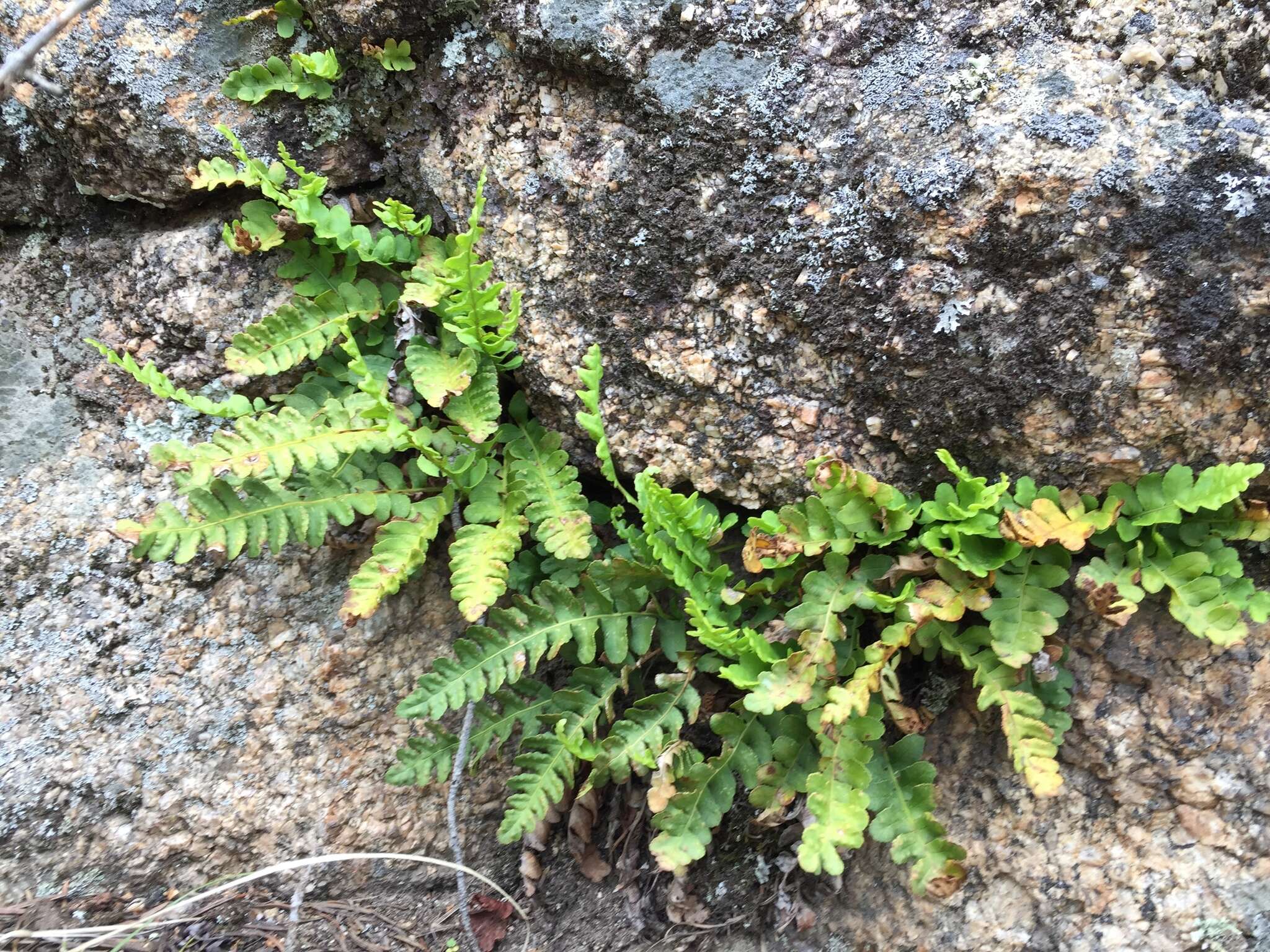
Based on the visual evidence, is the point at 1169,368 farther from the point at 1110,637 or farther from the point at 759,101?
the point at 759,101

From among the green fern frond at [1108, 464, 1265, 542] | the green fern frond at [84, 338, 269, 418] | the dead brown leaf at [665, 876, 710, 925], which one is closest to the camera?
→ the green fern frond at [1108, 464, 1265, 542]

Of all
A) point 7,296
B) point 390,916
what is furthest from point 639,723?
point 7,296

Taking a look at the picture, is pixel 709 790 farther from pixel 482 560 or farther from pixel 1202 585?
pixel 1202 585

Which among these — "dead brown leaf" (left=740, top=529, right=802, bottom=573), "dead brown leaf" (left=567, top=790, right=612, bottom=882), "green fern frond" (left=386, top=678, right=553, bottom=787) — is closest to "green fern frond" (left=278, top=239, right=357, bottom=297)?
"green fern frond" (left=386, top=678, right=553, bottom=787)

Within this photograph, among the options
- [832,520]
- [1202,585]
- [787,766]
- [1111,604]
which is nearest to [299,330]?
[832,520]

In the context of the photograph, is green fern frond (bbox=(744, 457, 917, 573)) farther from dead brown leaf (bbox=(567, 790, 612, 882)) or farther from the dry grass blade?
the dry grass blade

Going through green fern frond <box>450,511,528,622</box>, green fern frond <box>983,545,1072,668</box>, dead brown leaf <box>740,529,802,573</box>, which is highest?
green fern frond <box>450,511,528,622</box>

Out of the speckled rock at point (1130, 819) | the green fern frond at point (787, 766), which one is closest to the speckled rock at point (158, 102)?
the green fern frond at point (787, 766)
